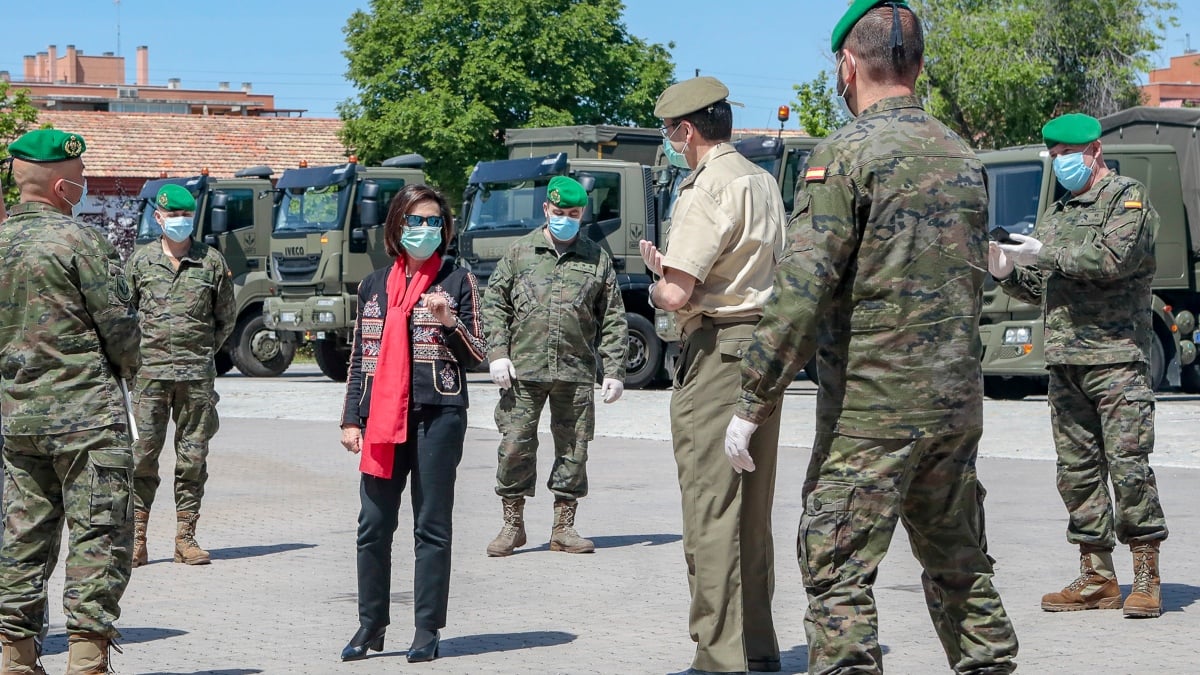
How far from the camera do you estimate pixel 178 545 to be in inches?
354

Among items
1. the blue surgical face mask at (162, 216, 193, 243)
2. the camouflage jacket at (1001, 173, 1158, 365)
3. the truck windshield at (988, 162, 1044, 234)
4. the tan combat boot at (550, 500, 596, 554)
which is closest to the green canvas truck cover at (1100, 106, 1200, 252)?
the truck windshield at (988, 162, 1044, 234)

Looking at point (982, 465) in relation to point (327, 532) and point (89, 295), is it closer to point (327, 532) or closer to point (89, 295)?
point (327, 532)

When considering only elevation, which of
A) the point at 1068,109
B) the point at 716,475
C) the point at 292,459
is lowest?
the point at 292,459

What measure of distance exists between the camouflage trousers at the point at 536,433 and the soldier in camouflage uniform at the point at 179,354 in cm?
161

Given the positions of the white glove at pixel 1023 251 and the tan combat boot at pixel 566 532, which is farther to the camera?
the tan combat boot at pixel 566 532

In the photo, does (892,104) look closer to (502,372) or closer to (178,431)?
(502,372)

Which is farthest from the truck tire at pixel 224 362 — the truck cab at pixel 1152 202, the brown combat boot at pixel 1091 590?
the brown combat boot at pixel 1091 590

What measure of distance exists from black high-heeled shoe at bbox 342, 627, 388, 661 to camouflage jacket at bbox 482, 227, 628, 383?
2890 millimetres

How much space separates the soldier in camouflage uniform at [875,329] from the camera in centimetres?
439

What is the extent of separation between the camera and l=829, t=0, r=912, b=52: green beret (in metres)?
4.49

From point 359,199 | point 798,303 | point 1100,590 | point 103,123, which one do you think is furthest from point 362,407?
point 103,123

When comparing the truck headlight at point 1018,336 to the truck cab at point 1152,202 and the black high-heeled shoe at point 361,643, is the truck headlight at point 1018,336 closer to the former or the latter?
the truck cab at point 1152,202

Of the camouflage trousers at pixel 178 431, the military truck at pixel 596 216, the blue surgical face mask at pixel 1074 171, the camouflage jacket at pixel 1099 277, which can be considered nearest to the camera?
the camouflage jacket at pixel 1099 277

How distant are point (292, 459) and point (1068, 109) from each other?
84.9 ft
